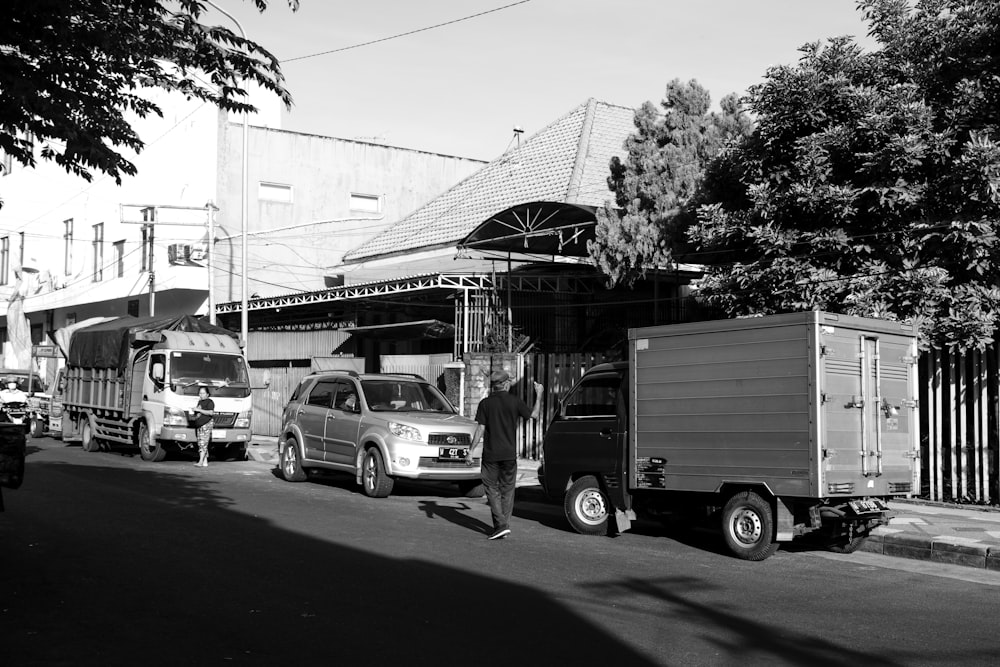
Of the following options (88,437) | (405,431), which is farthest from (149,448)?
(405,431)

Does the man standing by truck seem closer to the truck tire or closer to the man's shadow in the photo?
the man's shadow

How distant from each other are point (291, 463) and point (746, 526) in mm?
9726

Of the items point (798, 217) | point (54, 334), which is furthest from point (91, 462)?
point (798, 217)

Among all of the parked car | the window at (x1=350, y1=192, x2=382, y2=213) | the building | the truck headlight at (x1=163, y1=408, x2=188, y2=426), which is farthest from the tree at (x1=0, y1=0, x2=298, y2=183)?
the window at (x1=350, y1=192, x2=382, y2=213)

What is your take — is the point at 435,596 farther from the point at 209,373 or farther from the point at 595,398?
the point at 209,373

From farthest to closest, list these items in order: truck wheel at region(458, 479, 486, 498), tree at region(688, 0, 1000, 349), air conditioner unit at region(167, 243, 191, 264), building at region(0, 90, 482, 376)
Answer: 1. building at region(0, 90, 482, 376)
2. air conditioner unit at region(167, 243, 191, 264)
3. truck wheel at region(458, 479, 486, 498)
4. tree at region(688, 0, 1000, 349)

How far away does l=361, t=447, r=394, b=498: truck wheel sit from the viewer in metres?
15.6

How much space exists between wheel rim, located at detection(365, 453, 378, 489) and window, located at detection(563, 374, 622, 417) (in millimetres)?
→ 4034

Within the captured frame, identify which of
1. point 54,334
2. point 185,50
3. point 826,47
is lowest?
point 54,334

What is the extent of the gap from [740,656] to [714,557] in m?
4.33

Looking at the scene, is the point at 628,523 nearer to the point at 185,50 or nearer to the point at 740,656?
the point at 740,656

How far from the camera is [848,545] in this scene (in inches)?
444

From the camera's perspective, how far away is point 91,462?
2145 cm

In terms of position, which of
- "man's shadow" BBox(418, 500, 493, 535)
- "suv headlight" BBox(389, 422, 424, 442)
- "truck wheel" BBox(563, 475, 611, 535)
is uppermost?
"suv headlight" BBox(389, 422, 424, 442)
